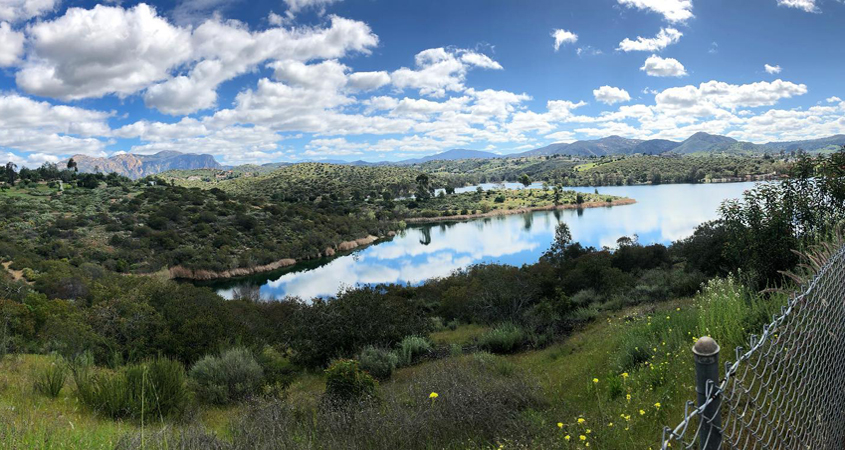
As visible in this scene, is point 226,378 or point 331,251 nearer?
point 226,378

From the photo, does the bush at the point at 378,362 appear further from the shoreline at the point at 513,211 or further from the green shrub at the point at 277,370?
the shoreline at the point at 513,211

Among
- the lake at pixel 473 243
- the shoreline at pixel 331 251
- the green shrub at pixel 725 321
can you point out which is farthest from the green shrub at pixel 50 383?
the shoreline at pixel 331 251

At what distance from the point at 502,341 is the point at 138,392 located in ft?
24.9

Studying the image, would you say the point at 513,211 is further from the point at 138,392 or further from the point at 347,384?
the point at 138,392

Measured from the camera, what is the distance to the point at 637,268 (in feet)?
63.4

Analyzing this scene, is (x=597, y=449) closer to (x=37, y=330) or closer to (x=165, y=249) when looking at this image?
(x=37, y=330)

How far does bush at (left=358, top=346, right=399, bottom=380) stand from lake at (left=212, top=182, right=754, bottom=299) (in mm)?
20632

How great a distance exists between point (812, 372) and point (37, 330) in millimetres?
15762

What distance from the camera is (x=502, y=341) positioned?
35.4 feet

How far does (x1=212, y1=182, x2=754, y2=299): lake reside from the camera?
41.9 meters

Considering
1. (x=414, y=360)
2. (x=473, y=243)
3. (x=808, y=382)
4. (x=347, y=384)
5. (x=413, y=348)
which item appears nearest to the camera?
(x=808, y=382)

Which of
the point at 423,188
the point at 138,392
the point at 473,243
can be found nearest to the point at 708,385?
the point at 138,392

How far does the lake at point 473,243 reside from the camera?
41875 mm

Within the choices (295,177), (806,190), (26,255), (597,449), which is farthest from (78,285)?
(295,177)
